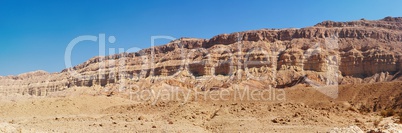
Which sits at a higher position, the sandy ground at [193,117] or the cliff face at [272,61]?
the cliff face at [272,61]

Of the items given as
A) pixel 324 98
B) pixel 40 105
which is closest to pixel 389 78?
pixel 324 98

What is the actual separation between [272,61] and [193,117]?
6135 centimetres

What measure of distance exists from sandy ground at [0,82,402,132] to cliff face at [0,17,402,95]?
111ft

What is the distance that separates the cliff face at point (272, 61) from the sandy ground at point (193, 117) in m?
34.0

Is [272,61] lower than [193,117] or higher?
higher

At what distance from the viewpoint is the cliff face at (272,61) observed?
229 feet

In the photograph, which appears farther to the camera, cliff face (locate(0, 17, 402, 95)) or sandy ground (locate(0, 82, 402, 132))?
cliff face (locate(0, 17, 402, 95))

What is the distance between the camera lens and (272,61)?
260ft

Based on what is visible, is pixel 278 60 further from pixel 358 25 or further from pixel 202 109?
pixel 202 109

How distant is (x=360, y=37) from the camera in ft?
274

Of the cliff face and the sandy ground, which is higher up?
the cliff face

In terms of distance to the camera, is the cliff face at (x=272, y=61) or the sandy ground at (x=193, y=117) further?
the cliff face at (x=272, y=61)

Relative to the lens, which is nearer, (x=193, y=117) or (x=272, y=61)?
(x=193, y=117)

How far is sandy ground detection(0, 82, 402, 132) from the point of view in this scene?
16.5 metres
